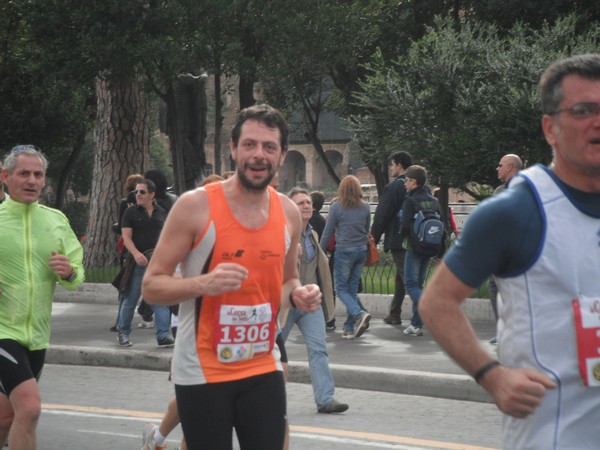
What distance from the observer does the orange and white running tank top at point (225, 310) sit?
4.78 meters

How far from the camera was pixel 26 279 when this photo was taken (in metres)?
6.36

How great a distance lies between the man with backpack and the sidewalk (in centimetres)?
68

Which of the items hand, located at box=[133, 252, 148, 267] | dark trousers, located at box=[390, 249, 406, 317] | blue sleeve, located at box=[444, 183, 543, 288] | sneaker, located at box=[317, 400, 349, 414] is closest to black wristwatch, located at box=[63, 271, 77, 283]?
sneaker, located at box=[317, 400, 349, 414]

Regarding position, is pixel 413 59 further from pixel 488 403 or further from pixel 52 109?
pixel 488 403

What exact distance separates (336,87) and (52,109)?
8.25 meters

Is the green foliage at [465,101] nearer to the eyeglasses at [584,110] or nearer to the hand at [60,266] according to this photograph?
the hand at [60,266]

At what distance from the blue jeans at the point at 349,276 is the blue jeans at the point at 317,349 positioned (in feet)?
13.6

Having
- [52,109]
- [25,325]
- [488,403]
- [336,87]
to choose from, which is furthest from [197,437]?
[336,87]

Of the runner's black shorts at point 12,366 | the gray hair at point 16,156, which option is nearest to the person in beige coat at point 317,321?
the gray hair at point 16,156

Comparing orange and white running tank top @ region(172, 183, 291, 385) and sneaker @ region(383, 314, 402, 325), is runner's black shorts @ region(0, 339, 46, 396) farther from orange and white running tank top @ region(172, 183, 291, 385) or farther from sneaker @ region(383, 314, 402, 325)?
sneaker @ region(383, 314, 402, 325)

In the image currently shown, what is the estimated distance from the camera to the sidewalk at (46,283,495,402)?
33.4 ft

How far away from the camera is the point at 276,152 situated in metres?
4.98

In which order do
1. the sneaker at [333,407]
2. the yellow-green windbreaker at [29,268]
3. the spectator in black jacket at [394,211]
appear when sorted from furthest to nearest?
the spectator in black jacket at [394,211] < the sneaker at [333,407] < the yellow-green windbreaker at [29,268]

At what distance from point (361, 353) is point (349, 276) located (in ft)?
5.09
